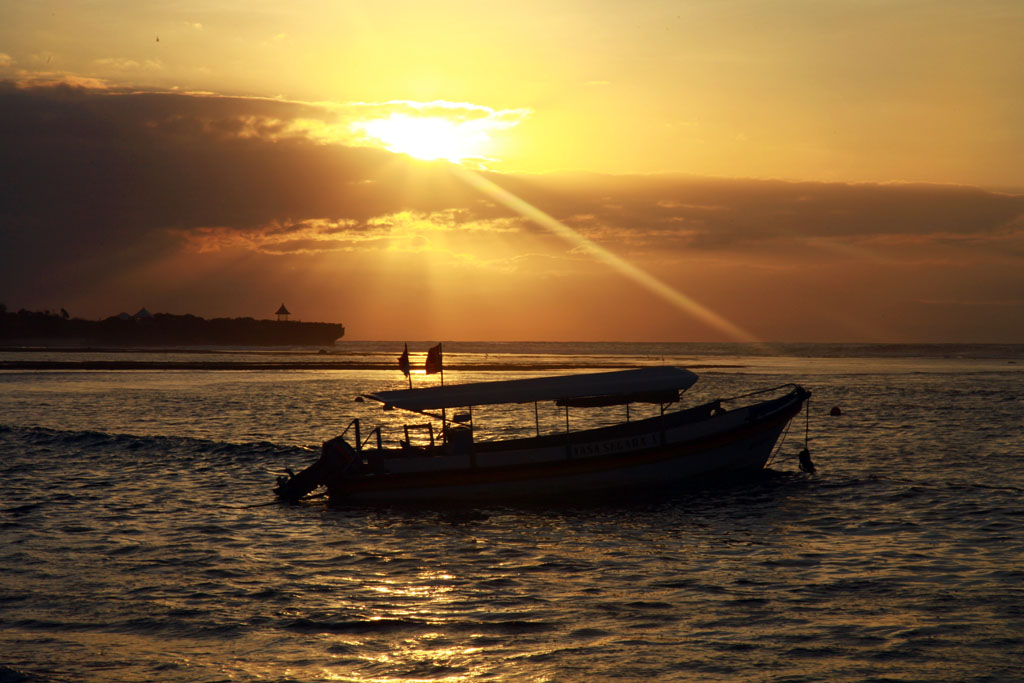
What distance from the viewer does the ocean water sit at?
1089 centimetres

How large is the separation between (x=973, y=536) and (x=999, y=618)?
6263 mm

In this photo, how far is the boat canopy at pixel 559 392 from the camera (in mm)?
22891

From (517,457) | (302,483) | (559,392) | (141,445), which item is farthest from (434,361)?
(141,445)

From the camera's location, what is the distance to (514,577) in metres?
15.3

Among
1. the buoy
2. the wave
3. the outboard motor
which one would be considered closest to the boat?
the outboard motor

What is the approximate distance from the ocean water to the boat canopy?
2937mm

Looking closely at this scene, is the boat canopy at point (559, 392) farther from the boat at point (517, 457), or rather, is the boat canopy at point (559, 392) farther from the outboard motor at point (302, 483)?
the outboard motor at point (302, 483)

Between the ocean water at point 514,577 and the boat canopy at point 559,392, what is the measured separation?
2.94 m

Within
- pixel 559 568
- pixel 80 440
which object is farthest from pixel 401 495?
pixel 80 440

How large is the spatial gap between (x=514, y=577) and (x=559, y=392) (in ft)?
28.3

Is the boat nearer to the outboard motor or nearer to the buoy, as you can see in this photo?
the outboard motor

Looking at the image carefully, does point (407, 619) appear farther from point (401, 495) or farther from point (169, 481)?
point (169, 481)

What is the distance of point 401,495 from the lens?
2317 cm

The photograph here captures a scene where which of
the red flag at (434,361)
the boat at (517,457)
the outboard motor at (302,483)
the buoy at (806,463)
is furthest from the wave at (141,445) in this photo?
the buoy at (806,463)
